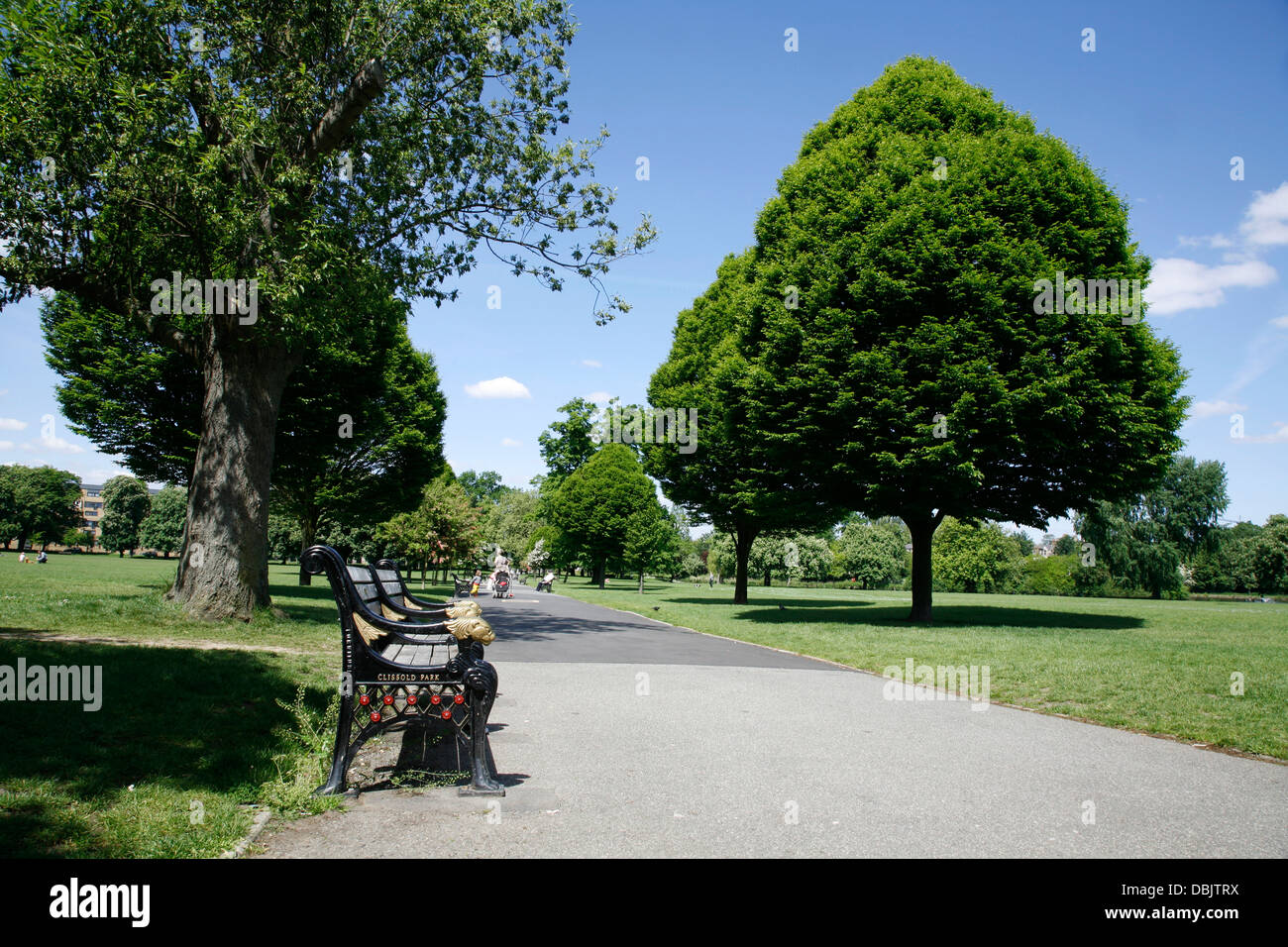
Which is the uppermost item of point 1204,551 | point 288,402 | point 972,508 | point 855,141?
point 855,141

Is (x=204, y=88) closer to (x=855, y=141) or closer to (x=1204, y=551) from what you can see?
(x=855, y=141)

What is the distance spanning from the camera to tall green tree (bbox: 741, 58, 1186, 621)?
56.0ft

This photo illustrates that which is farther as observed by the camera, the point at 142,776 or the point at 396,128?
the point at 396,128

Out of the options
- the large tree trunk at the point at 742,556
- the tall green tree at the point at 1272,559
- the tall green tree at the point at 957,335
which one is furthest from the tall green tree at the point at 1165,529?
the tall green tree at the point at 957,335

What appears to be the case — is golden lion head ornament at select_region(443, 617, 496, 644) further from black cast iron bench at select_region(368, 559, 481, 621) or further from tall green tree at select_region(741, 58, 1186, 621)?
tall green tree at select_region(741, 58, 1186, 621)

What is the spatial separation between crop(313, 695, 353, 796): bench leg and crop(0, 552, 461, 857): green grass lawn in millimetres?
130

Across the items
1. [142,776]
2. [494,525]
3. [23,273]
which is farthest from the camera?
[494,525]

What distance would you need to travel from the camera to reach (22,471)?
9675 centimetres

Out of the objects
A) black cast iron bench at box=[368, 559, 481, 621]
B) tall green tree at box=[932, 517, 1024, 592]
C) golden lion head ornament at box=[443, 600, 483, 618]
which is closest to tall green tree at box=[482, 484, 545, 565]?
tall green tree at box=[932, 517, 1024, 592]

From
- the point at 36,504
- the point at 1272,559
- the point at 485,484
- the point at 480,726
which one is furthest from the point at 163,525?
the point at 1272,559

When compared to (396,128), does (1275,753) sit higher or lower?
lower

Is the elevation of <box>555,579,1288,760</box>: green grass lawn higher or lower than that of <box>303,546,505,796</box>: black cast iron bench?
lower
